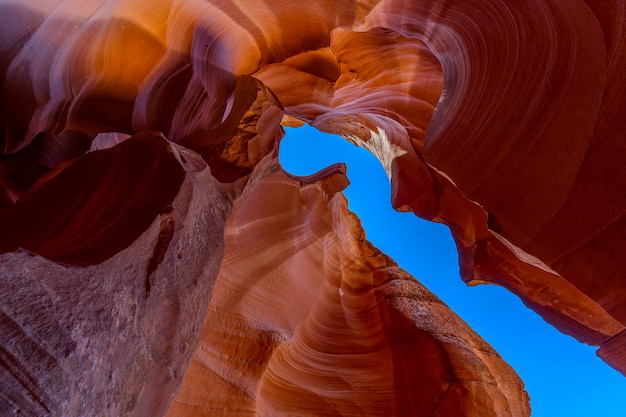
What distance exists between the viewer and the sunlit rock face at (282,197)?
260 cm

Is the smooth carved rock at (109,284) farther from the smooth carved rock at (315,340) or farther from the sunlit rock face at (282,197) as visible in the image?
the smooth carved rock at (315,340)

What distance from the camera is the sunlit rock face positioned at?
2.60m

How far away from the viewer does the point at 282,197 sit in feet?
23.0

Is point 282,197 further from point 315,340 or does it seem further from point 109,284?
point 109,284

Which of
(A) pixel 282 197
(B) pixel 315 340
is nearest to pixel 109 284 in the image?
(B) pixel 315 340

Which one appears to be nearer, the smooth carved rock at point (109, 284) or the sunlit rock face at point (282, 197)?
the smooth carved rock at point (109, 284)

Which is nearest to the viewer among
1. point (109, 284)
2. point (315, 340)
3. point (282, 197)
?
point (109, 284)

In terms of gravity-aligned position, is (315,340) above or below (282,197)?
below

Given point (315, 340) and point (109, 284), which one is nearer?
point (109, 284)

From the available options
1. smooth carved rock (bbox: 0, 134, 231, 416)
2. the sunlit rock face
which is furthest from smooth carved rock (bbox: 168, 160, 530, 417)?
smooth carved rock (bbox: 0, 134, 231, 416)

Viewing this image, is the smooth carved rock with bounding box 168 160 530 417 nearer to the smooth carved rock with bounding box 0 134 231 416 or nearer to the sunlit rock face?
the sunlit rock face

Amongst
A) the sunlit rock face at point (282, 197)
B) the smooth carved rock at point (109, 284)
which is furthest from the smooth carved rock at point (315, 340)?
the smooth carved rock at point (109, 284)

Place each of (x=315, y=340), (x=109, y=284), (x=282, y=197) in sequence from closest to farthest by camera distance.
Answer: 1. (x=109, y=284)
2. (x=315, y=340)
3. (x=282, y=197)

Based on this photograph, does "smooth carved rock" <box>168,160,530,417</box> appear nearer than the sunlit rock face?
No
